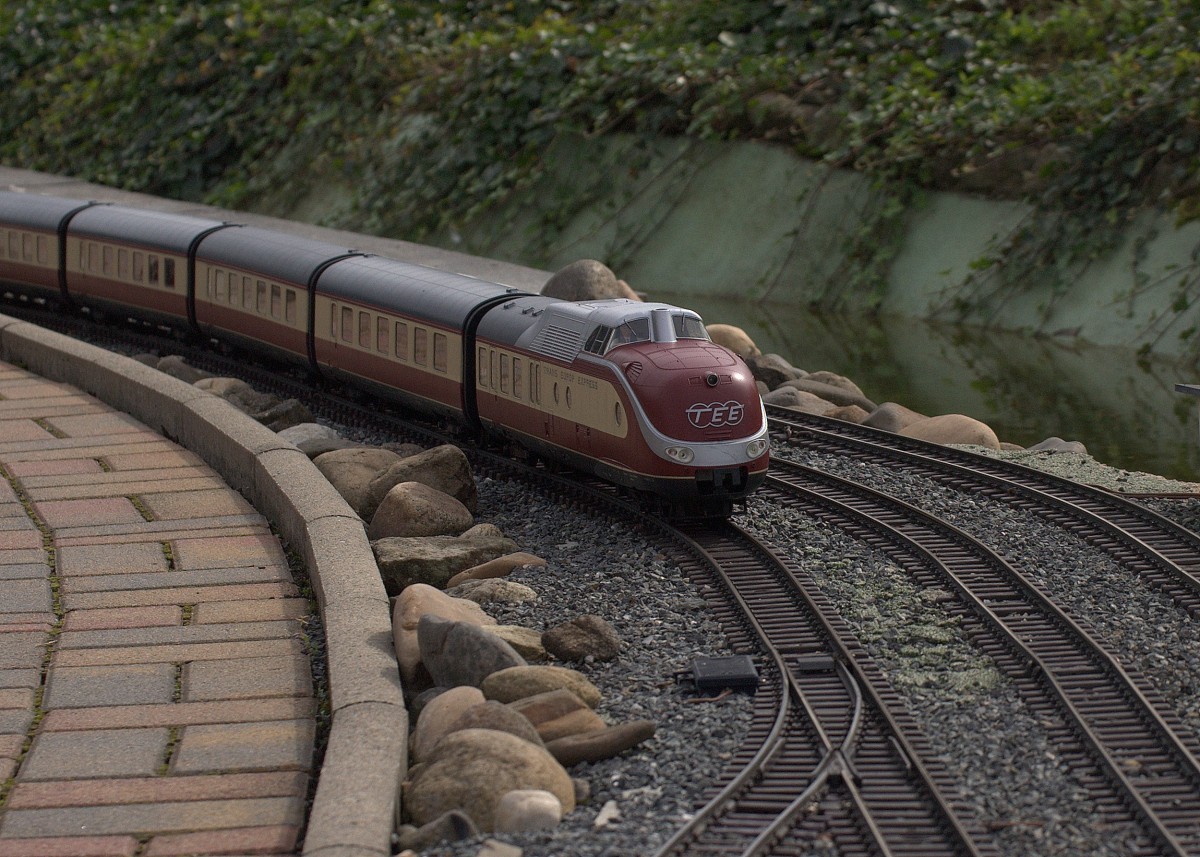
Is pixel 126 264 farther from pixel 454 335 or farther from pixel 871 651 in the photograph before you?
pixel 871 651

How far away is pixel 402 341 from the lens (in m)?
17.0

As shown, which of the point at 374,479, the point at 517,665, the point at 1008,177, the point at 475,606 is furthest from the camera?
the point at 1008,177

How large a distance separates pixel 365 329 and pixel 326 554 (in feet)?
22.9

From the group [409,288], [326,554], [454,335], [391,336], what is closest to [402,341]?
[391,336]

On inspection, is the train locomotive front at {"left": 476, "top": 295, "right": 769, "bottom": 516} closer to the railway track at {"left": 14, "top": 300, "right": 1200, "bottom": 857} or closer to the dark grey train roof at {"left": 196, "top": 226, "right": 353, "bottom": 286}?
the railway track at {"left": 14, "top": 300, "right": 1200, "bottom": 857}

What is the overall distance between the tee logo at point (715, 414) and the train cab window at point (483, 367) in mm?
3040

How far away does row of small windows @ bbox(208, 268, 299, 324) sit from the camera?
63.0 ft

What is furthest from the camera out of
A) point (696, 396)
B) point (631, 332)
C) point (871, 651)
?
point (631, 332)

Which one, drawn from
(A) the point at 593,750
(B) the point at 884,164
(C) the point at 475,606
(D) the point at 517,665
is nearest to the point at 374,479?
(C) the point at 475,606

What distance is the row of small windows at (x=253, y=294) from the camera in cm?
1920

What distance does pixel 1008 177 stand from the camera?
27.4 metres

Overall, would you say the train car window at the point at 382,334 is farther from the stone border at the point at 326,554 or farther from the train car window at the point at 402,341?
the stone border at the point at 326,554

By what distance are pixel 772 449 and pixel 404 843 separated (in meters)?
9.15

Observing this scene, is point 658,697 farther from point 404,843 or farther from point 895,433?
point 895,433
